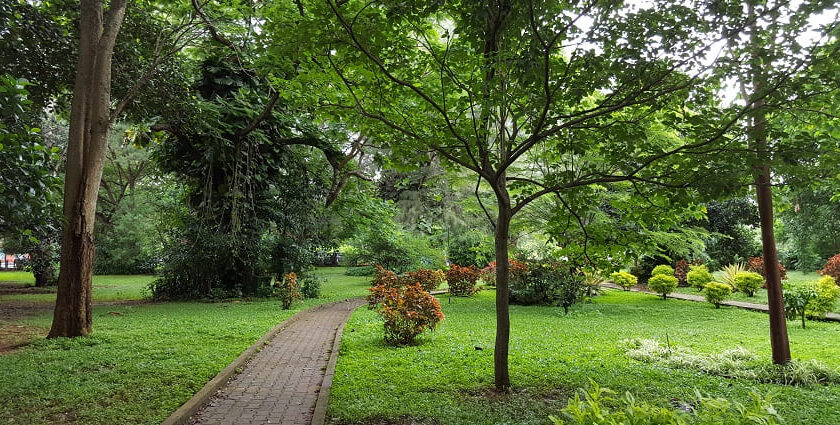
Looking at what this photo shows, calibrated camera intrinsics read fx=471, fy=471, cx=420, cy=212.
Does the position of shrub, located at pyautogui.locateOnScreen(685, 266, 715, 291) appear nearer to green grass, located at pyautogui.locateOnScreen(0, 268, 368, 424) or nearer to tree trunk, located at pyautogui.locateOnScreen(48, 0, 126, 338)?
green grass, located at pyautogui.locateOnScreen(0, 268, 368, 424)

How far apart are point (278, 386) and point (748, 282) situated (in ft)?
52.4

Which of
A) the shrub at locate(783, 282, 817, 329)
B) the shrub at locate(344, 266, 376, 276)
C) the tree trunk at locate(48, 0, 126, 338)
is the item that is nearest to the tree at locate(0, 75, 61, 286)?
the tree trunk at locate(48, 0, 126, 338)

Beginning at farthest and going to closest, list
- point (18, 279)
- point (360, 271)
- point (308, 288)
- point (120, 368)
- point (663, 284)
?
point (360, 271) → point (18, 279) → point (308, 288) → point (663, 284) → point (120, 368)

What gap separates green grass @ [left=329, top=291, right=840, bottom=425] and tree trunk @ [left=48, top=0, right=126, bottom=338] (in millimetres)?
Answer: 4555

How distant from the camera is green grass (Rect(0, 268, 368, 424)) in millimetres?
4477

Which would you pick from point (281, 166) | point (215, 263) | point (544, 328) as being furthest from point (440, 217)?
point (544, 328)

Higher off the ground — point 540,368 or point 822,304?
point 822,304

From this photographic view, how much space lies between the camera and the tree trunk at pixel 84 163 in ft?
25.6

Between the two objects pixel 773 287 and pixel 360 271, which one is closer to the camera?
pixel 773 287

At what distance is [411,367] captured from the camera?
6.39 metres

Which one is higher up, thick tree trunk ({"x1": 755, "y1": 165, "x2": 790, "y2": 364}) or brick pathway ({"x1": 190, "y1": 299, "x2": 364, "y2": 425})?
thick tree trunk ({"x1": 755, "y1": 165, "x2": 790, "y2": 364})

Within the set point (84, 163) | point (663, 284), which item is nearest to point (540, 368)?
point (84, 163)

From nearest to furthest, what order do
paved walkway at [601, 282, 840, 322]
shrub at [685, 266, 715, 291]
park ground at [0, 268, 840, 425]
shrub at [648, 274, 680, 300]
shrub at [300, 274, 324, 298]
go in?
park ground at [0, 268, 840, 425] → paved walkway at [601, 282, 840, 322] → shrub at [648, 274, 680, 300] → shrub at [300, 274, 324, 298] → shrub at [685, 266, 715, 291]

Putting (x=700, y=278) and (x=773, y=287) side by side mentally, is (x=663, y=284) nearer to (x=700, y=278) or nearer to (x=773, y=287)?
(x=700, y=278)
